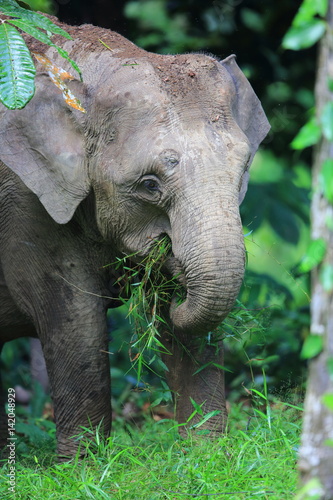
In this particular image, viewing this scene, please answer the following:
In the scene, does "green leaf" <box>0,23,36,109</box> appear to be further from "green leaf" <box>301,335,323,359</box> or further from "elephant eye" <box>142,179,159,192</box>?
"green leaf" <box>301,335,323,359</box>

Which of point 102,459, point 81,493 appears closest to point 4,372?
point 102,459

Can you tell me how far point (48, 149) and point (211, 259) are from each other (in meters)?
1.17

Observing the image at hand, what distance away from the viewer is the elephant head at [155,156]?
12.6 feet

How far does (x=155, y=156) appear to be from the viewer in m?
4.05

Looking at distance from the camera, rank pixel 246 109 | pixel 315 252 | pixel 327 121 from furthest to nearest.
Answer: pixel 246 109
pixel 315 252
pixel 327 121

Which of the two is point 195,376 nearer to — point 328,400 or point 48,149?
point 48,149

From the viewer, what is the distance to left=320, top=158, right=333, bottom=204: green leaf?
2.06 meters

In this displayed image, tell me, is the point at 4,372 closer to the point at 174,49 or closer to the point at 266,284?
the point at 266,284

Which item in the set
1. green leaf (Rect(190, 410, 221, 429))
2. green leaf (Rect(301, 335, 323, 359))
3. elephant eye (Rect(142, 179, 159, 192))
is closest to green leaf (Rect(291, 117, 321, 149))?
green leaf (Rect(301, 335, 323, 359))

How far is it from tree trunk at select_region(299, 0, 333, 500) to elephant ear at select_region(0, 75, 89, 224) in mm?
2305

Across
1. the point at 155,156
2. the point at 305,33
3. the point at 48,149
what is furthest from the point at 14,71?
the point at 305,33

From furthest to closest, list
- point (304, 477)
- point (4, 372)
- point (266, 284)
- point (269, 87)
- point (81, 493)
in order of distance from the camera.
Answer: point (4, 372) → point (269, 87) → point (266, 284) → point (81, 493) → point (304, 477)

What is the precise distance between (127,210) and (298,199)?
10.1 feet

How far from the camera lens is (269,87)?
7293 mm
